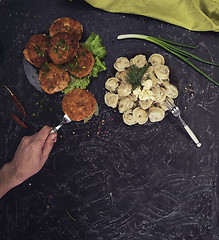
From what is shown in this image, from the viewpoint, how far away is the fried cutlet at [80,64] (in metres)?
2.75

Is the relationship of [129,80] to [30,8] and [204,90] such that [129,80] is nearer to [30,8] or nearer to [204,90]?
[204,90]

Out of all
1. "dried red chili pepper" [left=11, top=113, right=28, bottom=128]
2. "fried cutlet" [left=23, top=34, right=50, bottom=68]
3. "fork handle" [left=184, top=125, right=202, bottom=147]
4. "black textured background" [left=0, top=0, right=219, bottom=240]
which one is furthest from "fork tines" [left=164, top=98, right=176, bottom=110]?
"dried red chili pepper" [left=11, top=113, right=28, bottom=128]

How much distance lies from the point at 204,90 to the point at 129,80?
94 cm

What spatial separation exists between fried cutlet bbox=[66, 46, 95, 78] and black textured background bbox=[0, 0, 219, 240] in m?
0.30

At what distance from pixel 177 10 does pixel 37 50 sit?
1.60 m

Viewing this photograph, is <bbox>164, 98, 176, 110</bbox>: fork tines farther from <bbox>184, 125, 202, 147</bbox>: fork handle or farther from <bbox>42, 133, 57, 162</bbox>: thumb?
<bbox>42, 133, 57, 162</bbox>: thumb

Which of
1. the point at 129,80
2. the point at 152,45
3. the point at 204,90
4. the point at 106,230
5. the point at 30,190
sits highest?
the point at 152,45

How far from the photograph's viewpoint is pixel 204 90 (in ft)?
10.2

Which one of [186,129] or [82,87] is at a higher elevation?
Answer: [82,87]

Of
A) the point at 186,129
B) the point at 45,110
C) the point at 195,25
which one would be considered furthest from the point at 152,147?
the point at 195,25

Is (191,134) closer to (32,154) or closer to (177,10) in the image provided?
(177,10)

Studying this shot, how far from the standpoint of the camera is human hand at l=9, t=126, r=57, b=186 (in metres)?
2.80

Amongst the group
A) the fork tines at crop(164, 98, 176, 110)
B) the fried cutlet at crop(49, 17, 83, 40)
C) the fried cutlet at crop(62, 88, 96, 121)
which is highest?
the fried cutlet at crop(49, 17, 83, 40)

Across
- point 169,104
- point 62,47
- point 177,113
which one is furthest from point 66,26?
point 177,113
